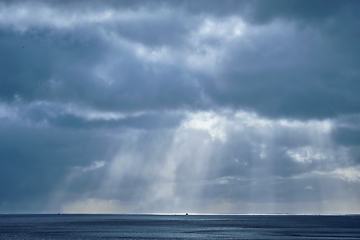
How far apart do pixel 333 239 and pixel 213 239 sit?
1588 inches

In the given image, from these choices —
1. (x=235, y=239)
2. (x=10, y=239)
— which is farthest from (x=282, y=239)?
(x=10, y=239)

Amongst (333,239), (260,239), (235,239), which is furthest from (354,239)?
(235,239)

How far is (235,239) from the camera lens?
396ft

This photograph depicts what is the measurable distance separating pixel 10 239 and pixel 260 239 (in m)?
85.6

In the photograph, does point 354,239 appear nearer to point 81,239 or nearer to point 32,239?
point 81,239

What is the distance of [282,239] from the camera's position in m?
120

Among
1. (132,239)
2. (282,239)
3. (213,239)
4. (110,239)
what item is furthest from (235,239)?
(110,239)

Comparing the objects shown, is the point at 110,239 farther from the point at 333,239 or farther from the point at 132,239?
the point at 333,239

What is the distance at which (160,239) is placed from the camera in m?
122

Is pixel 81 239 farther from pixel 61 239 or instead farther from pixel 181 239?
pixel 181 239

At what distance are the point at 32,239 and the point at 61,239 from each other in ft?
31.2

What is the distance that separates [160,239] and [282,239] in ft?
138

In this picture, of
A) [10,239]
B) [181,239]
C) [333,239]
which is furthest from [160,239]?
[333,239]

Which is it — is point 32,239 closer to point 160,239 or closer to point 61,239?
point 61,239
